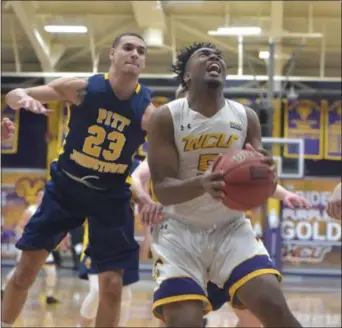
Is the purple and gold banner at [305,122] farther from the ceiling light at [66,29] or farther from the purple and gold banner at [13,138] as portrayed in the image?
the purple and gold banner at [13,138]

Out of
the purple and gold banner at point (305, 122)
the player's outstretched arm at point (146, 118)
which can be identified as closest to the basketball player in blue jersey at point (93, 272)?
the player's outstretched arm at point (146, 118)

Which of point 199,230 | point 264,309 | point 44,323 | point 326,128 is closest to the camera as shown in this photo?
point 264,309

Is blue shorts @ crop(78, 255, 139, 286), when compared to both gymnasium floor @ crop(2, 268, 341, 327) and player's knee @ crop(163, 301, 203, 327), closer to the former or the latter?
player's knee @ crop(163, 301, 203, 327)

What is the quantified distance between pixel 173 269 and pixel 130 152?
1428 mm

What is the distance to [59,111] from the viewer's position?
628 inches

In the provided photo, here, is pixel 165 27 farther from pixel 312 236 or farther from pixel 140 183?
pixel 140 183

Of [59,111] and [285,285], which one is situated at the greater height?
[59,111]

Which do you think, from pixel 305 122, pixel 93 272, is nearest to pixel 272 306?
pixel 93 272

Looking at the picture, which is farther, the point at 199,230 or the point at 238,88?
the point at 238,88

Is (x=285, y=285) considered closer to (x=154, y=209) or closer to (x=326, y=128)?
(x=326, y=128)

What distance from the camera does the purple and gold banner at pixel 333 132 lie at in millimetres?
15375

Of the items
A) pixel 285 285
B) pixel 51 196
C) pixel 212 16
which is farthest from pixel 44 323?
pixel 212 16

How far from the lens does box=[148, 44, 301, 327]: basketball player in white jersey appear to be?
3095mm

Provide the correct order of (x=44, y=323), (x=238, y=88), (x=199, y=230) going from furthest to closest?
(x=238, y=88), (x=44, y=323), (x=199, y=230)
